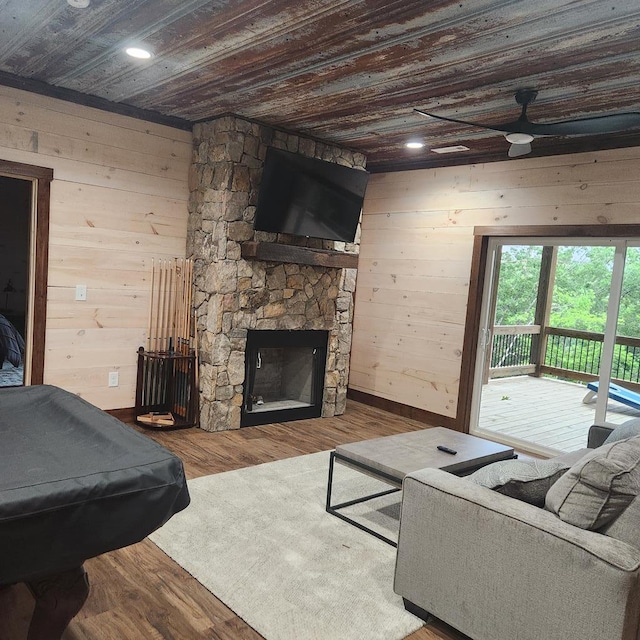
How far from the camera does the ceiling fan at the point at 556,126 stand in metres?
2.98

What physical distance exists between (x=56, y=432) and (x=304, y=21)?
2137mm

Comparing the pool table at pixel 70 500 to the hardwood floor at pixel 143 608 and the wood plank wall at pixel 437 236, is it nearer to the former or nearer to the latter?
the hardwood floor at pixel 143 608

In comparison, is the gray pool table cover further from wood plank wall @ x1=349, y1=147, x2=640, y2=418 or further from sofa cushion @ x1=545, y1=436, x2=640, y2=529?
wood plank wall @ x1=349, y1=147, x2=640, y2=418

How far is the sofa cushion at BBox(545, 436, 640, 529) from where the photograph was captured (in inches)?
75.5

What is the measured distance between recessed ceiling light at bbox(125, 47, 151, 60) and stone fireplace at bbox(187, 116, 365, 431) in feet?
4.14

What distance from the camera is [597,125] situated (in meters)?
3.05

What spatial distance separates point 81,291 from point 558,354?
12.9ft

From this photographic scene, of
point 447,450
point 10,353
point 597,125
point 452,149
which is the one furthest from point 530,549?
point 10,353

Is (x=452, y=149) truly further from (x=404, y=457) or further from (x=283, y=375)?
(x=404, y=457)

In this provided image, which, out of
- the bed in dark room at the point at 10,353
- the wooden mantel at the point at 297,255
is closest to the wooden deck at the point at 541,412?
the wooden mantel at the point at 297,255

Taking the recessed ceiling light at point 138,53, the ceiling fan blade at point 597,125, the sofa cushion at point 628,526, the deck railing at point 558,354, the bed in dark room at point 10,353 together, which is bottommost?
the bed in dark room at point 10,353

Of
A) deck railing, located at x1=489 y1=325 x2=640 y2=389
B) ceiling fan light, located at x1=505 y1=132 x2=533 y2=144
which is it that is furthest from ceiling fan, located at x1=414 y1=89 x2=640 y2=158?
deck railing, located at x1=489 y1=325 x2=640 y2=389

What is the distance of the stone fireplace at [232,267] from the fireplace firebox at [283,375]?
0.07m

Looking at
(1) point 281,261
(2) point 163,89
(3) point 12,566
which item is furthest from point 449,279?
(3) point 12,566
